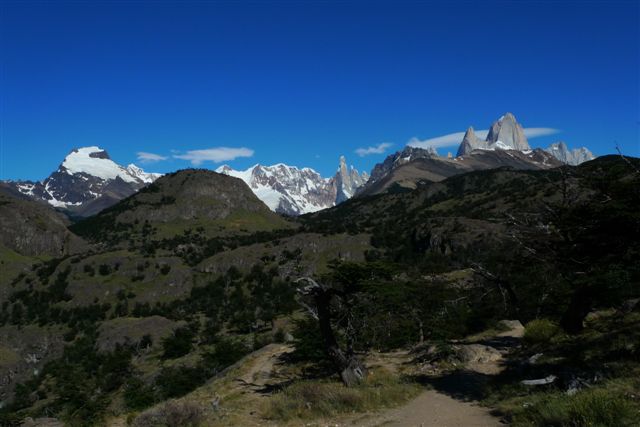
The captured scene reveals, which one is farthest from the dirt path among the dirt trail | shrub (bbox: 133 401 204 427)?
shrub (bbox: 133 401 204 427)

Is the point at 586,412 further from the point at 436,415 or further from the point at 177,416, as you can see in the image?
the point at 177,416

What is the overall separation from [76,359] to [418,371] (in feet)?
455

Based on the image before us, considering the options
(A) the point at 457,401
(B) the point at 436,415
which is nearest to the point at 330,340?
(A) the point at 457,401

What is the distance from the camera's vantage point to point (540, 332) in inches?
1051

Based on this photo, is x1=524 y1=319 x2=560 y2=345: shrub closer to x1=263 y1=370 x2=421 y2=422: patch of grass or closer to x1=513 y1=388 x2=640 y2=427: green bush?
x1=263 y1=370 x2=421 y2=422: patch of grass

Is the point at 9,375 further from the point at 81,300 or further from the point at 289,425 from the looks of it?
the point at 289,425

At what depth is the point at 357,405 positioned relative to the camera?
20.3 m

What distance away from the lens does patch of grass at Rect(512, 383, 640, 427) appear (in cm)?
1207

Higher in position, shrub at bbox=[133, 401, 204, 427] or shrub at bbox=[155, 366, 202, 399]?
shrub at bbox=[133, 401, 204, 427]

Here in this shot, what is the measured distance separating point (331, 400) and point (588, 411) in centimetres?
1100

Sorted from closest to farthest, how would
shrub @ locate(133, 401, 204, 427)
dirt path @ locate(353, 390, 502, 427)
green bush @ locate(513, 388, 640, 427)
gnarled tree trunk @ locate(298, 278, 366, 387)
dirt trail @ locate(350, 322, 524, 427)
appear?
green bush @ locate(513, 388, 640, 427) < dirt path @ locate(353, 390, 502, 427) < dirt trail @ locate(350, 322, 524, 427) < shrub @ locate(133, 401, 204, 427) < gnarled tree trunk @ locate(298, 278, 366, 387)

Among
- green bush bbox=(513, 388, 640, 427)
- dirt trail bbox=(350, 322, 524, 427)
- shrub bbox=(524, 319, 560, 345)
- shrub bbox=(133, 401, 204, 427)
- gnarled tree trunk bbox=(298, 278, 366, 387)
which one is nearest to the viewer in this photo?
green bush bbox=(513, 388, 640, 427)

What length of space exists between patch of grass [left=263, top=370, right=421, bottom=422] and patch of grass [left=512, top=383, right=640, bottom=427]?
6.79 m

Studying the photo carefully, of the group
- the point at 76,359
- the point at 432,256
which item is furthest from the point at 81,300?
the point at 432,256
